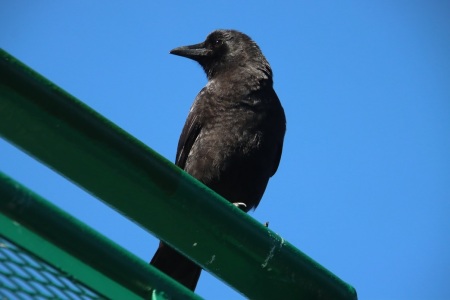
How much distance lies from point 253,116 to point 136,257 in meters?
3.74

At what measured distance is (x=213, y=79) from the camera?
6.28m

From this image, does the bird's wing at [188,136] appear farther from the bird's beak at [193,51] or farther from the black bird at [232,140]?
the bird's beak at [193,51]

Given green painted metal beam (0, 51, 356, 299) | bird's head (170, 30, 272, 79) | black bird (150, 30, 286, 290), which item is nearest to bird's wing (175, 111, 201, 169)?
black bird (150, 30, 286, 290)

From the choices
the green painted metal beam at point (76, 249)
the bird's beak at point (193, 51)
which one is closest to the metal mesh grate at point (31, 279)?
the green painted metal beam at point (76, 249)

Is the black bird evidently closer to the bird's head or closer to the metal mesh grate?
the bird's head

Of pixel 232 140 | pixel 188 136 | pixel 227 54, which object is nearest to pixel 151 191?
pixel 232 140

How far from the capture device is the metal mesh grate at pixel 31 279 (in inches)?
63.7

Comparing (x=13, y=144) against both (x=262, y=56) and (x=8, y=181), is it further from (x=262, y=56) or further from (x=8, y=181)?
(x=262, y=56)

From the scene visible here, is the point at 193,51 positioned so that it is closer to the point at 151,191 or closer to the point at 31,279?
the point at 151,191

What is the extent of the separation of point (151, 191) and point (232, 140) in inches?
130

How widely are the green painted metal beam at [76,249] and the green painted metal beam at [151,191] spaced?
240 millimetres

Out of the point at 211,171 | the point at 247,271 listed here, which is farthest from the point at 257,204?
the point at 247,271

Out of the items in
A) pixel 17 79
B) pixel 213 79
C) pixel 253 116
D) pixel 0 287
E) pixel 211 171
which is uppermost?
pixel 213 79

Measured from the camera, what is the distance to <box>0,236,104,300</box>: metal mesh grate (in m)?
1.62
